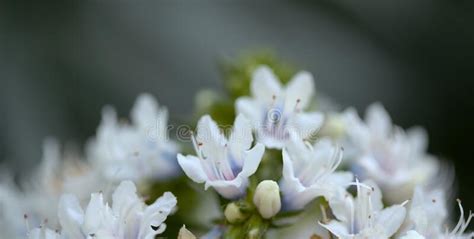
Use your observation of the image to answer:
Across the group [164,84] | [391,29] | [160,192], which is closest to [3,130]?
[164,84]

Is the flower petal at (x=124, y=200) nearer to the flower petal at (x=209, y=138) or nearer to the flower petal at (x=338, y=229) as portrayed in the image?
the flower petal at (x=209, y=138)

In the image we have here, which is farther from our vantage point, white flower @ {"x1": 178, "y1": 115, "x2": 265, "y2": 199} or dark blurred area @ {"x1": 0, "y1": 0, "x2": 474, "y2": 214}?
dark blurred area @ {"x1": 0, "y1": 0, "x2": 474, "y2": 214}

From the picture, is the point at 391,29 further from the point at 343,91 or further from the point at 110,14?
the point at 110,14

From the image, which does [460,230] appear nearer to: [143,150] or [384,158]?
[384,158]

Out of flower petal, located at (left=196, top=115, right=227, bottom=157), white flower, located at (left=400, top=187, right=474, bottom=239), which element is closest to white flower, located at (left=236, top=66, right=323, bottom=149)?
flower petal, located at (left=196, top=115, right=227, bottom=157)

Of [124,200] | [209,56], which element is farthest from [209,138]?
[209,56]

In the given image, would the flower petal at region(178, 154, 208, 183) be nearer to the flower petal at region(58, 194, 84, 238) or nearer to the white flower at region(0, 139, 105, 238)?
the flower petal at region(58, 194, 84, 238)
